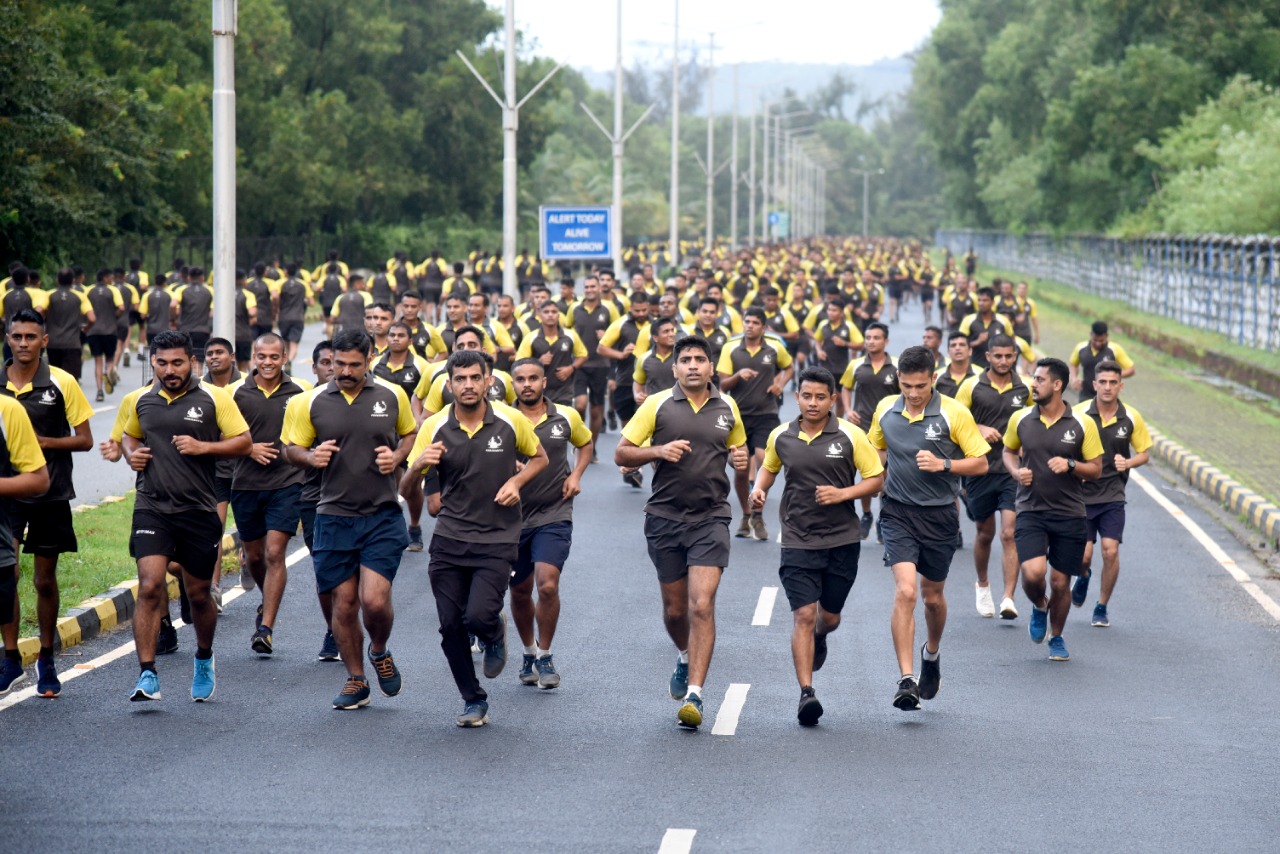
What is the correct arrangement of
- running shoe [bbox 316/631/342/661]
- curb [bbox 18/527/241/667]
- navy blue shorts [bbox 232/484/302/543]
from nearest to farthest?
curb [bbox 18/527/241/667] < running shoe [bbox 316/631/342/661] < navy blue shorts [bbox 232/484/302/543]

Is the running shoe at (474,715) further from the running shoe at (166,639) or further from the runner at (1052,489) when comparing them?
the runner at (1052,489)

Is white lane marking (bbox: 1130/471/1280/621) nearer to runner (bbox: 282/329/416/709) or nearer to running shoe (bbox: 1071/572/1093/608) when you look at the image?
running shoe (bbox: 1071/572/1093/608)

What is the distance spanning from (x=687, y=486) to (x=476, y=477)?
1139 mm

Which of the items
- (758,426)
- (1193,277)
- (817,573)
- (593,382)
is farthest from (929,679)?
(1193,277)

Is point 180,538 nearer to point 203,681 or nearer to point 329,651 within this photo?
point 203,681

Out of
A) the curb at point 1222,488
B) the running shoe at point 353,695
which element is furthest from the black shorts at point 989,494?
the running shoe at point 353,695

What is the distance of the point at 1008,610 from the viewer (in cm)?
1315

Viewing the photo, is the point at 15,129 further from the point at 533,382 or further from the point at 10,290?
the point at 533,382

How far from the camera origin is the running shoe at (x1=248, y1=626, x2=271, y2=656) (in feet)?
37.8

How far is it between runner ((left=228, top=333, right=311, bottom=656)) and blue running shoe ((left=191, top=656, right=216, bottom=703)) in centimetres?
121

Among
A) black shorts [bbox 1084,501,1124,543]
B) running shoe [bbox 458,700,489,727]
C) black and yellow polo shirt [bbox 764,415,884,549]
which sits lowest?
running shoe [bbox 458,700,489,727]

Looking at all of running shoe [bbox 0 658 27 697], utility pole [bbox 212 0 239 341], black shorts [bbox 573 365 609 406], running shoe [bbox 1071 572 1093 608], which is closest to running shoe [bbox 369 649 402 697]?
running shoe [bbox 0 658 27 697]

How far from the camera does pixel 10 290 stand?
942 inches

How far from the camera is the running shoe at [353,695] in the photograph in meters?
10.1
